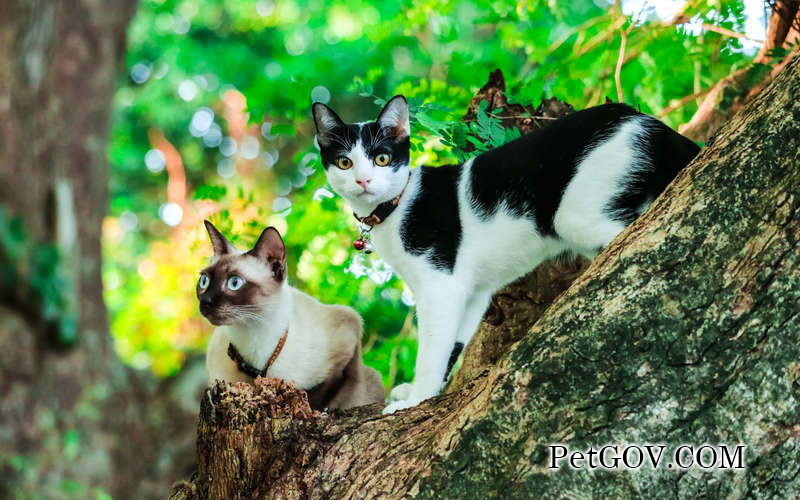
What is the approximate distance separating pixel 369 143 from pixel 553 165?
2.31 feet

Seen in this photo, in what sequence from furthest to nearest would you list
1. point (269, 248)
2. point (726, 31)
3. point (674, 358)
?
point (726, 31) → point (269, 248) → point (674, 358)

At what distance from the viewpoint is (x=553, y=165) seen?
2.57 meters

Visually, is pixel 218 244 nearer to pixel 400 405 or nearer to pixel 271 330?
pixel 271 330

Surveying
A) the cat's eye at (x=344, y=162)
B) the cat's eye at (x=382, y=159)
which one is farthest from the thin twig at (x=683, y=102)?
the cat's eye at (x=344, y=162)

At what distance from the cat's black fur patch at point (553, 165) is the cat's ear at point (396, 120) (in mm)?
330

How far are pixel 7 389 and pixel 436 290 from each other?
12.0 feet

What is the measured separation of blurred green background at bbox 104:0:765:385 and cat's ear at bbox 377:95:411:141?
0.11 metres

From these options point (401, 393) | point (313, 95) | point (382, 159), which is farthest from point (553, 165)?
point (313, 95)

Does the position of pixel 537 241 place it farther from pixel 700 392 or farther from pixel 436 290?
pixel 700 392

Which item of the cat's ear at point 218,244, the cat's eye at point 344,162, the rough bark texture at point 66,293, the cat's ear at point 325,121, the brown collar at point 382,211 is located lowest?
the rough bark texture at point 66,293

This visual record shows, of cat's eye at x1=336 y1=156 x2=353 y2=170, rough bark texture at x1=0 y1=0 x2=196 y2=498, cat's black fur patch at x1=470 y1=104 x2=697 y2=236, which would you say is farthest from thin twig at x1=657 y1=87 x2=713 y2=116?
rough bark texture at x1=0 y1=0 x2=196 y2=498

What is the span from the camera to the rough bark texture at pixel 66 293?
4.69 m

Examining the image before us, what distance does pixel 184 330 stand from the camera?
27.9ft

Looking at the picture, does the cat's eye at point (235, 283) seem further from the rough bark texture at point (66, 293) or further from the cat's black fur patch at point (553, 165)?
the rough bark texture at point (66, 293)
